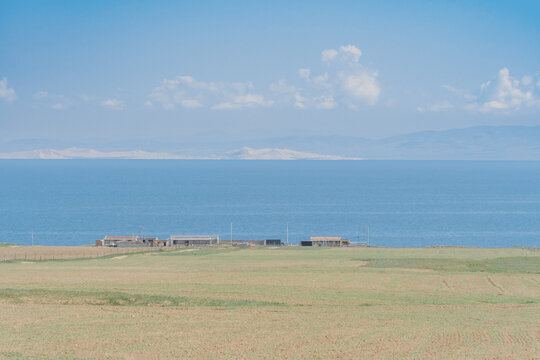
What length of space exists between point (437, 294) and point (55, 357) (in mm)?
22522

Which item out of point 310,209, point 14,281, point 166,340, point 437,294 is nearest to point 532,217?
point 310,209

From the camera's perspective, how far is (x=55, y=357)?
77.3 feet

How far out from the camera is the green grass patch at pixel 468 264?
53.7m

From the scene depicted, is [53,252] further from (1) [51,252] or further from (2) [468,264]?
(2) [468,264]

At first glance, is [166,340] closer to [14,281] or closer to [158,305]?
[158,305]

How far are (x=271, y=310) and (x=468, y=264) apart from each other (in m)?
29.7

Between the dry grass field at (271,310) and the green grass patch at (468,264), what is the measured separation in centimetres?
23

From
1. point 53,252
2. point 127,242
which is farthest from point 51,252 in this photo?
point 127,242

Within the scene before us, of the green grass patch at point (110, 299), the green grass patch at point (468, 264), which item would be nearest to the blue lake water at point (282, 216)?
the green grass patch at point (468, 264)

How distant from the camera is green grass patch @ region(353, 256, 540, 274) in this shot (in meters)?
53.7

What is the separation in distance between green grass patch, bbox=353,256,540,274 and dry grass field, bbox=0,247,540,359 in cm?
23

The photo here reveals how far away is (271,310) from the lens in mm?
32938

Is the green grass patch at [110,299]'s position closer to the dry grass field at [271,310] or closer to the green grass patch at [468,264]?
the dry grass field at [271,310]

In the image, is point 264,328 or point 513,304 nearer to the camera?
point 264,328
